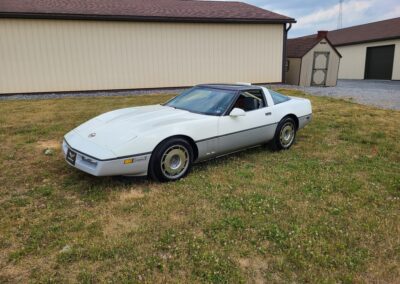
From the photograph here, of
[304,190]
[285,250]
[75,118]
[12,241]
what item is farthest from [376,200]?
[75,118]

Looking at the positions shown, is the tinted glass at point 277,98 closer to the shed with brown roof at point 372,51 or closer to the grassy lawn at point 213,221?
the grassy lawn at point 213,221

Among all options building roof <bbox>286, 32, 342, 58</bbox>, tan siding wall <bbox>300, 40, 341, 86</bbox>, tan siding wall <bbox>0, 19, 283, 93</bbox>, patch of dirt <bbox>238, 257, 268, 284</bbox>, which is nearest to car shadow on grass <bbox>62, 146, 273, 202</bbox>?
patch of dirt <bbox>238, 257, 268, 284</bbox>

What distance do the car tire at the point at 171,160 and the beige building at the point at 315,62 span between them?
14007 millimetres

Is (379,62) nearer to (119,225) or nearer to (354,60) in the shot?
(354,60)

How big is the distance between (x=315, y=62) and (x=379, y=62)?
10.1 metres

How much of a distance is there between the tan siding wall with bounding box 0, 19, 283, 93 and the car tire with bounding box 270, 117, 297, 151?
9725mm

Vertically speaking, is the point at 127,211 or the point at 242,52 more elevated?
the point at 242,52

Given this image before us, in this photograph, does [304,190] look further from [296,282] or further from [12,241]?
[12,241]

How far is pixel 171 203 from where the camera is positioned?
359cm

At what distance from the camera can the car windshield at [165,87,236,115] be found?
4.74 meters

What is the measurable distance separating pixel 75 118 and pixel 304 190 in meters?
6.16

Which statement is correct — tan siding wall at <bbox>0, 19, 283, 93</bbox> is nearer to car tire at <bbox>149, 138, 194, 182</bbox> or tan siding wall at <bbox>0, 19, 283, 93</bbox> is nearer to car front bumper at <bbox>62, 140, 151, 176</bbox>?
car front bumper at <bbox>62, 140, 151, 176</bbox>

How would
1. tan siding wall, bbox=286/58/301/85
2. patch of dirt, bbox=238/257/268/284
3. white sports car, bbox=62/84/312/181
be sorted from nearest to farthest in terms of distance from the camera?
patch of dirt, bbox=238/257/268/284
white sports car, bbox=62/84/312/181
tan siding wall, bbox=286/58/301/85

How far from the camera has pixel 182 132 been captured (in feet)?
13.6
